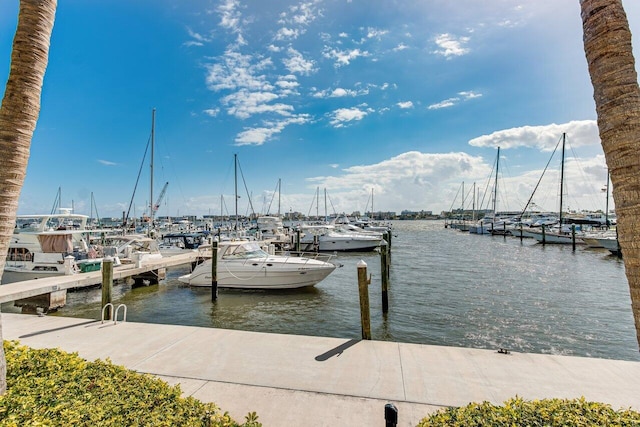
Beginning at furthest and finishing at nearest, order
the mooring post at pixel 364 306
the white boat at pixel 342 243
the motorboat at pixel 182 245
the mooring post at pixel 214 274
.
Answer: the white boat at pixel 342 243 < the motorboat at pixel 182 245 < the mooring post at pixel 214 274 < the mooring post at pixel 364 306

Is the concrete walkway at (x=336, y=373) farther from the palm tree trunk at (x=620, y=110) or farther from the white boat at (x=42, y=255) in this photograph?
the white boat at (x=42, y=255)

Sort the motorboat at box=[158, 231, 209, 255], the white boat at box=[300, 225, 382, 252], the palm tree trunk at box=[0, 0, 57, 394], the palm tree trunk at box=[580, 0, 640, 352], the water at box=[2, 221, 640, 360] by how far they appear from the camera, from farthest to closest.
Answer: the white boat at box=[300, 225, 382, 252] < the motorboat at box=[158, 231, 209, 255] < the water at box=[2, 221, 640, 360] < the palm tree trunk at box=[0, 0, 57, 394] < the palm tree trunk at box=[580, 0, 640, 352]

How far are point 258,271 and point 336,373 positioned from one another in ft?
37.6

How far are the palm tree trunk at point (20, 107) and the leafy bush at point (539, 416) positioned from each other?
4913 millimetres

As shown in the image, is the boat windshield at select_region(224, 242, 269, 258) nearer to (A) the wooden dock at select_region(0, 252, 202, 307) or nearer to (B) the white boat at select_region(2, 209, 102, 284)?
(A) the wooden dock at select_region(0, 252, 202, 307)

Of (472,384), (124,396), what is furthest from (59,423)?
(472,384)

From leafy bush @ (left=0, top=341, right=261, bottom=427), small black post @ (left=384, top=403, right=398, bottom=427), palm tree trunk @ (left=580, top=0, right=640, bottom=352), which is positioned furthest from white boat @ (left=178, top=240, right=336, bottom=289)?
palm tree trunk @ (left=580, top=0, right=640, bottom=352)

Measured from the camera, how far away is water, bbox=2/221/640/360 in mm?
10555

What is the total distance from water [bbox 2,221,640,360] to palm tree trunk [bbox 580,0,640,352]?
8.37 m

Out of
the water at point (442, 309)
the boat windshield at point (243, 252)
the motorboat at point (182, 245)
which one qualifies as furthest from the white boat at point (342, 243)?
the boat windshield at point (243, 252)

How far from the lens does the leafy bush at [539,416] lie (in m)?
3.09

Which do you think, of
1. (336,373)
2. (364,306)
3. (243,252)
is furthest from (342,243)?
(336,373)

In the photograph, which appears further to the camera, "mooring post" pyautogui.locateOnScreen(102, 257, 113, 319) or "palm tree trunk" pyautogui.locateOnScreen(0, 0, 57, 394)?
"mooring post" pyautogui.locateOnScreen(102, 257, 113, 319)

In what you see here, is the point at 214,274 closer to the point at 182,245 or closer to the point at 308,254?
the point at 308,254
